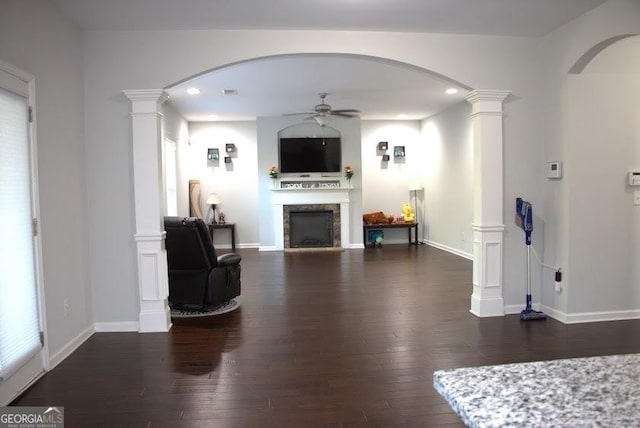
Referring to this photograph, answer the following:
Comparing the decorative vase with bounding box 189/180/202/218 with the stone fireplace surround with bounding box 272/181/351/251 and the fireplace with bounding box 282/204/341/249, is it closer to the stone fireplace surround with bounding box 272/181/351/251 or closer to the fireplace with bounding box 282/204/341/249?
the stone fireplace surround with bounding box 272/181/351/251

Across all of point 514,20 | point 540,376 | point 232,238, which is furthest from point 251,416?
point 232,238

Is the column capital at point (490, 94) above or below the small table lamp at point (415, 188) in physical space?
above

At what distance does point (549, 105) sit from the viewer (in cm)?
412

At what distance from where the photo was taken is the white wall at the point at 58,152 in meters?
2.89

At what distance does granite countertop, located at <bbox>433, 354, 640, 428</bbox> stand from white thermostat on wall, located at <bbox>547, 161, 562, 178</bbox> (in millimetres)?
3433

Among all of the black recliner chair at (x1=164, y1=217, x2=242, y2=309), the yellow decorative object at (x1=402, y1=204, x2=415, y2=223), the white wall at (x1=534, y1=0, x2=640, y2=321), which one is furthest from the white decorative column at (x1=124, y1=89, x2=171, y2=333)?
the yellow decorative object at (x1=402, y1=204, x2=415, y2=223)

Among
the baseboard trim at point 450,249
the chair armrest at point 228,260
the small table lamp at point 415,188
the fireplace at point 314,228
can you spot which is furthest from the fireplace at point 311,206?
the chair armrest at point 228,260

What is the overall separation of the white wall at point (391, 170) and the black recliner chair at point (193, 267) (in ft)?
18.5

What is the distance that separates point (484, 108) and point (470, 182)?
3.42m

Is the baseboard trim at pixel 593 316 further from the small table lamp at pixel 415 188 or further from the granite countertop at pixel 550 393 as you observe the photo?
the small table lamp at pixel 415 188

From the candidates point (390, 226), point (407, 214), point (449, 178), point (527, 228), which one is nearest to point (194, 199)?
point (390, 226)

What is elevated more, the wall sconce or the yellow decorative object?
the wall sconce

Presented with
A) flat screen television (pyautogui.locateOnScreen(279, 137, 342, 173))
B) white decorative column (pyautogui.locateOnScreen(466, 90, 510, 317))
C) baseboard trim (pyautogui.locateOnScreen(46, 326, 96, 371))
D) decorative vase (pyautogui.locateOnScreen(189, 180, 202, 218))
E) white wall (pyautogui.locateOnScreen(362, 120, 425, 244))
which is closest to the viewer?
baseboard trim (pyautogui.locateOnScreen(46, 326, 96, 371))

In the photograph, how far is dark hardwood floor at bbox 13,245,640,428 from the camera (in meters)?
2.43
